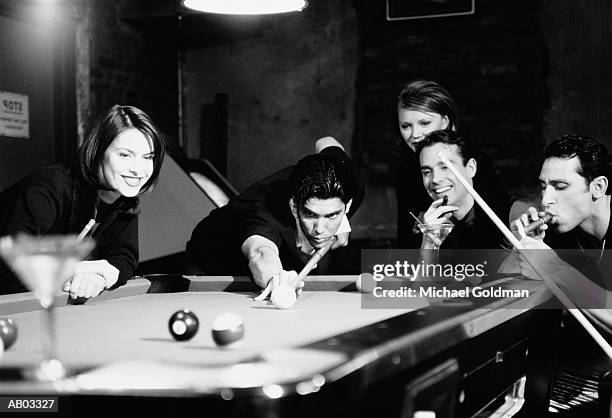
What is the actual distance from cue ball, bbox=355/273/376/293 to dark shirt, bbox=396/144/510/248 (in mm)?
754

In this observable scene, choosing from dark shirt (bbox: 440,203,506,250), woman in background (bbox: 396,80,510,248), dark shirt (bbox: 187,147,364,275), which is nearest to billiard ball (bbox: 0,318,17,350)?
dark shirt (bbox: 187,147,364,275)

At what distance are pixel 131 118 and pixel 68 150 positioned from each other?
2.49m

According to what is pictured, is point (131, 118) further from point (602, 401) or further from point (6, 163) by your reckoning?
point (6, 163)

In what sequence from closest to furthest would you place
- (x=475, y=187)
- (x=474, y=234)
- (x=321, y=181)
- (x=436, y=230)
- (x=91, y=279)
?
(x=91, y=279) < (x=436, y=230) < (x=321, y=181) < (x=474, y=234) < (x=475, y=187)

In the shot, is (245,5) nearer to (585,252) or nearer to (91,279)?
(91,279)

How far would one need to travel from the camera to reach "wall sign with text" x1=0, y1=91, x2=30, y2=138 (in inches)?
173

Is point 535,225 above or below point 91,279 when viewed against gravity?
above

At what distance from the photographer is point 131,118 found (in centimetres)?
249

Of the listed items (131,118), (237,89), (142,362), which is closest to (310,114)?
(237,89)

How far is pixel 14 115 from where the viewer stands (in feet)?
14.7

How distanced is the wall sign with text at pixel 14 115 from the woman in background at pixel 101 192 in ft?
7.03

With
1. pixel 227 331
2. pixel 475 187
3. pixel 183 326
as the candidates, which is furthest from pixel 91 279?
pixel 475 187

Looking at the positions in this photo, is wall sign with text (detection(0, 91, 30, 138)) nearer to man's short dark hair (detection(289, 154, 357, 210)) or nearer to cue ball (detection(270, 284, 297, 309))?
man's short dark hair (detection(289, 154, 357, 210))

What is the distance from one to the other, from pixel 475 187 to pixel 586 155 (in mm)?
543
